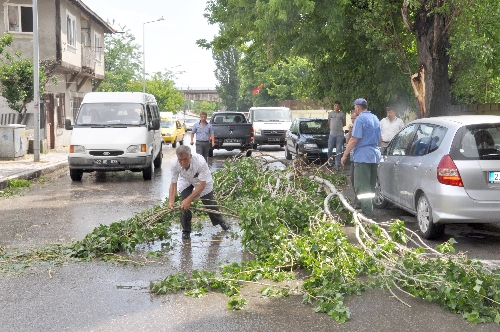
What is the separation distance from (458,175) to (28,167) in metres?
14.2

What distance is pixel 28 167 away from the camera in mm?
19109

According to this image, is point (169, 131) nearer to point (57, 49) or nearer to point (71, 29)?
point (71, 29)

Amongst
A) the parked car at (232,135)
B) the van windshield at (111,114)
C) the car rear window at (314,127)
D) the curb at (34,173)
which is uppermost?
the van windshield at (111,114)

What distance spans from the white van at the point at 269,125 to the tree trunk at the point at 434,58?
14109mm

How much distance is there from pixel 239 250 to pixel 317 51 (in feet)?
43.5

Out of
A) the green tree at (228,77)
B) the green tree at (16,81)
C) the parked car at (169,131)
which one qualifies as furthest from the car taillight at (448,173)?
the green tree at (228,77)

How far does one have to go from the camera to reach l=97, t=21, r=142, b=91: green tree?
6606 centimetres

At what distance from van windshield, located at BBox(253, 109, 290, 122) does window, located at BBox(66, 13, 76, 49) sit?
9.82 meters

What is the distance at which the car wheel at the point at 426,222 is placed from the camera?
841cm

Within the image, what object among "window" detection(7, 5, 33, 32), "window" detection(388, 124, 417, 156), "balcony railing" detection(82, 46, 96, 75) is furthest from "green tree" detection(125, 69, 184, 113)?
"window" detection(388, 124, 417, 156)

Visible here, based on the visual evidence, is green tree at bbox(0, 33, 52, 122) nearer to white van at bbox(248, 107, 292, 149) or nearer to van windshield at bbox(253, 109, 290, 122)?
white van at bbox(248, 107, 292, 149)

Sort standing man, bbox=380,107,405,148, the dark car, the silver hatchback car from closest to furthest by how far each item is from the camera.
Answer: the silver hatchback car
standing man, bbox=380,107,405,148
the dark car

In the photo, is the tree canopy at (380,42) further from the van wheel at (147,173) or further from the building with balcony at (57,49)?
the building with balcony at (57,49)

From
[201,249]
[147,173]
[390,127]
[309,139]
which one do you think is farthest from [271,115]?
[201,249]
